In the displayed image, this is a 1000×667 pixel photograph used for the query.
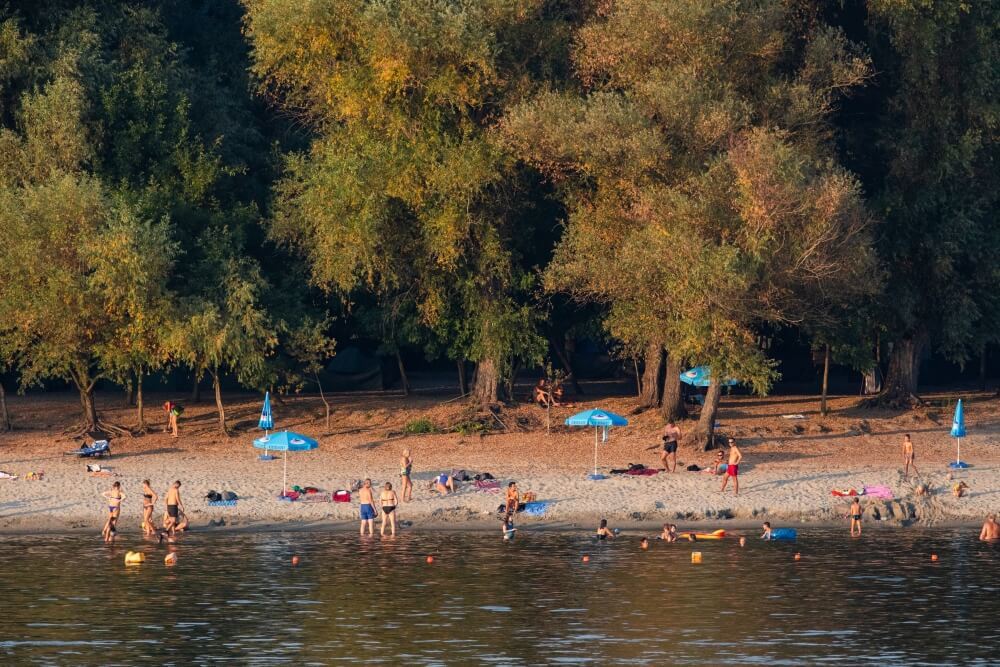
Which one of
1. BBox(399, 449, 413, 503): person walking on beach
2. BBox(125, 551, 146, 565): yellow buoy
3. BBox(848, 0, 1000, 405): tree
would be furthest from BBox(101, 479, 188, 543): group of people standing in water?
BBox(848, 0, 1000, 405): tree

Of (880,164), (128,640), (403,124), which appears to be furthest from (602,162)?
(128,640)

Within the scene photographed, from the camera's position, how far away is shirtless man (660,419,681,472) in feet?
140

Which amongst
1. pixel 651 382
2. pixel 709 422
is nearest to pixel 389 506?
pixel 709 422

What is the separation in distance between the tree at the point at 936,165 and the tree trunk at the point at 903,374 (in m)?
0.87

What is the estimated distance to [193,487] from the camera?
41.5m

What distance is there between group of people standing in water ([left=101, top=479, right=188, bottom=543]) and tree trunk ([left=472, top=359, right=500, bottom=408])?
13132mm

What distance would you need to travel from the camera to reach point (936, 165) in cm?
4703

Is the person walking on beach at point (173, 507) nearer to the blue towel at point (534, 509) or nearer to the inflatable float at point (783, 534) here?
the blue towel at point (534, 509)

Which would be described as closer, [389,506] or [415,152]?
[389,506]

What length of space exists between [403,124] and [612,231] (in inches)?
259

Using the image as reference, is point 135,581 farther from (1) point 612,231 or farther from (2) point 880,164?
(2) point 880,164

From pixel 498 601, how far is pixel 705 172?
17332mm

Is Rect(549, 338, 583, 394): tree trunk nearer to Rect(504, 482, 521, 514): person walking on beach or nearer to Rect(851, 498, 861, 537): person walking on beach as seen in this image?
Rect(504, 482, 521, 514): person walking on beach

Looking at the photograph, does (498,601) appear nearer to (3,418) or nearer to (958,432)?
(958,432)
